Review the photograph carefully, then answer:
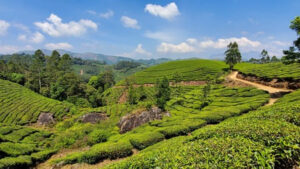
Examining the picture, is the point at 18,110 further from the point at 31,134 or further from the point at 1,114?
the point at 31,134

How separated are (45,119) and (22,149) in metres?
22.1

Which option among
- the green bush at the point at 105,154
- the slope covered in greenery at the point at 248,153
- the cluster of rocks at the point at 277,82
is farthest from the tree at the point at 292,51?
the green bush at the point at 105,154

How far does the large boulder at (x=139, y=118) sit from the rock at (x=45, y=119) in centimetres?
2173

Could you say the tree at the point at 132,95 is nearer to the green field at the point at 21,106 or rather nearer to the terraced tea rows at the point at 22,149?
the green field at the point at 21,106

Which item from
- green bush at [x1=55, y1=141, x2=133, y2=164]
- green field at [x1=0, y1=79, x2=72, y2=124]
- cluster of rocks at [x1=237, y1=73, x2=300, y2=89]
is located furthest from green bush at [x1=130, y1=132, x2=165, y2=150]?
green field at [x1=0, y1=79, x2=72, y2=124]

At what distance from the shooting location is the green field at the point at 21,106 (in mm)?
33938

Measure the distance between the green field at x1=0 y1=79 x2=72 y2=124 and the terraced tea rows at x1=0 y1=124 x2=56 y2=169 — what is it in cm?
1303

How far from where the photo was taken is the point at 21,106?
37.1 meters

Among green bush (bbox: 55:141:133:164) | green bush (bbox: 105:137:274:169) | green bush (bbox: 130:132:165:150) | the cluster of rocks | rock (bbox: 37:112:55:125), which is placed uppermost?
the cluster of rocks

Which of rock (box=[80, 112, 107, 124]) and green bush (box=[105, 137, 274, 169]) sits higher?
green bush (box=[105, 137, 274, 169])

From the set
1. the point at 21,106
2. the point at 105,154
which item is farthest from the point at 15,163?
the point at 21,106

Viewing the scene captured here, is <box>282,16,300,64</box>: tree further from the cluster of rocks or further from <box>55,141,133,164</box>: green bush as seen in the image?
<box>55,141,133,164</box>: green bush

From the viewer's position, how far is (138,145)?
566 inches

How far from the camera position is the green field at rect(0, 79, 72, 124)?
33.9 metres
